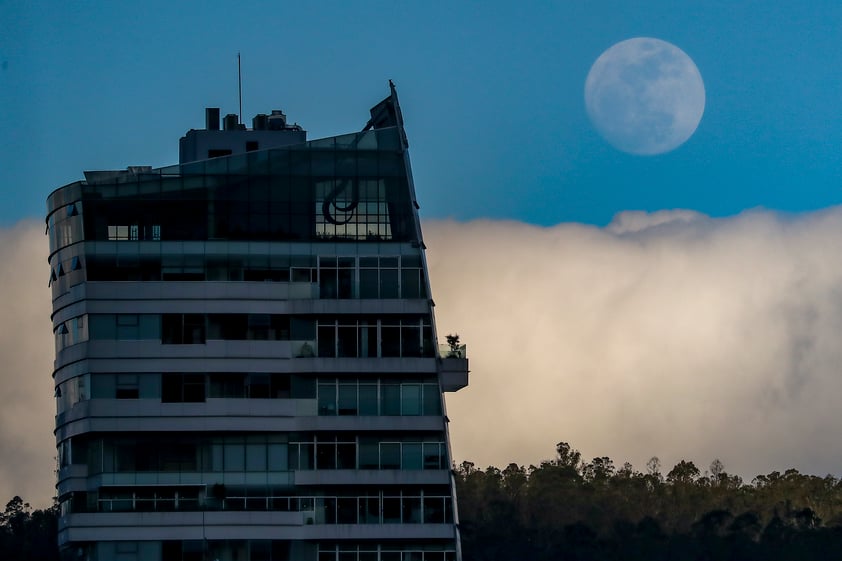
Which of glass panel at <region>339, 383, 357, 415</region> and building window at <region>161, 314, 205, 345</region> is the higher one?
building window at <region>161, 314, 205, 345</region>

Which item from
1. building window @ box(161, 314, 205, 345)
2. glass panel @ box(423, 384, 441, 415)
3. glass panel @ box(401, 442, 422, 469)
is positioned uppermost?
building window @ box(161, 314, 205, 345)

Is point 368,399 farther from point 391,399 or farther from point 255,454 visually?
point 255,454

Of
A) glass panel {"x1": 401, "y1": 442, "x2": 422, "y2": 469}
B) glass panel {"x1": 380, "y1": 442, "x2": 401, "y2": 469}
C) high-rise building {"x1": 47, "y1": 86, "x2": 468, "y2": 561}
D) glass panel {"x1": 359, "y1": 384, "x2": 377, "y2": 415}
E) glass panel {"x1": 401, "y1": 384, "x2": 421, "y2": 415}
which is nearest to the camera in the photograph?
high-rise building {"x1": 47, "y1": 86, "x2": 468, "y2": 561}

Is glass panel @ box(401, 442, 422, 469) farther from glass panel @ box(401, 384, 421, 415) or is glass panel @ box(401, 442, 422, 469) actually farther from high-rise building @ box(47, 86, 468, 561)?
glass panel @ box(401, 384, 421, 415)

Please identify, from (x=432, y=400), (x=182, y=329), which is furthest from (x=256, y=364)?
(x=432, y=400)

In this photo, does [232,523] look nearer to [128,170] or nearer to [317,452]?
[317,452]

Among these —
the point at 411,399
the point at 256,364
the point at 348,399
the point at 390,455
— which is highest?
the point at 256,364

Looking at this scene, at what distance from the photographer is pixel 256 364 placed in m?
136

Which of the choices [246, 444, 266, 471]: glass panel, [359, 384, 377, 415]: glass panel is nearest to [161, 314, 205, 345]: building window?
[246, 444, 266, 471]: glass panel

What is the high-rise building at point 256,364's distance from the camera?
13512cm

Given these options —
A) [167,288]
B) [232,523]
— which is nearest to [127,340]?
[167,288]

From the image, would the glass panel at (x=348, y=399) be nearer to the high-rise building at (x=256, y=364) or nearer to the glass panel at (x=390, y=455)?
the high-rise building at (x=256, y=364)

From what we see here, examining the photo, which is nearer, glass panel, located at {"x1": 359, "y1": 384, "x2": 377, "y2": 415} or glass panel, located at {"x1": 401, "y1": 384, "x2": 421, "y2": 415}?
glass panel, located at {"x1": 359, "y1": 384, "x2": 377, "y2": 415}

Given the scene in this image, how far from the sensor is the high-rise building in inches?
5320
